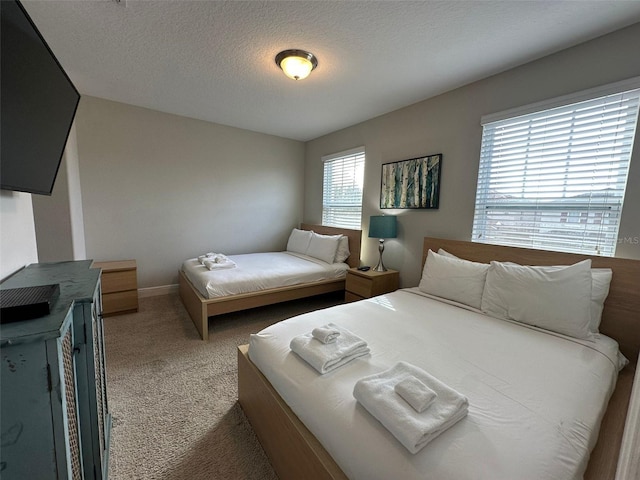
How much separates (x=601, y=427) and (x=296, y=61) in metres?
2.83

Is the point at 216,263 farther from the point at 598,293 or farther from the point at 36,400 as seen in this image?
the point at 598,293

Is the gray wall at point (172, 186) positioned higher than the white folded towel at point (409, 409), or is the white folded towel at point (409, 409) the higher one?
the gray wall at point (172, 186)

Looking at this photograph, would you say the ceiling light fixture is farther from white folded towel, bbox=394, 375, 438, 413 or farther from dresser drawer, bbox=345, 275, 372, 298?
white folded towel, bbox=394, 375, 438, 413

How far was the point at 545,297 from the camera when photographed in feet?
5.62

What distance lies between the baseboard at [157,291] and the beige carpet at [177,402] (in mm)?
673

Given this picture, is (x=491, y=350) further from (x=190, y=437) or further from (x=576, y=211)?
(x=190, y=437)

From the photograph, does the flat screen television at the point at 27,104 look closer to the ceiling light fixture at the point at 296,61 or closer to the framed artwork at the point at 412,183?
the ceiling light fixture at the point at 296,61

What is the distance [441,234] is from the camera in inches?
109

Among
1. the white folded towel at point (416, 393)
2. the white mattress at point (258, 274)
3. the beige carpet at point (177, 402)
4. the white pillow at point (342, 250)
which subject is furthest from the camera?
the white pillow at point (342, 250)

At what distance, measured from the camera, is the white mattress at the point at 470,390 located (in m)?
0.82

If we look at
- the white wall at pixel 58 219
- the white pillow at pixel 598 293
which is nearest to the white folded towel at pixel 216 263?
the white wall at pixel 58 219

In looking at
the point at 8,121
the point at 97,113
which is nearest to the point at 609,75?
the point at 8,121

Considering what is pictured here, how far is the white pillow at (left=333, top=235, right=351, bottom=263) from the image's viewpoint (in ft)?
12.3

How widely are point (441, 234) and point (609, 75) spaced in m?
1.60
